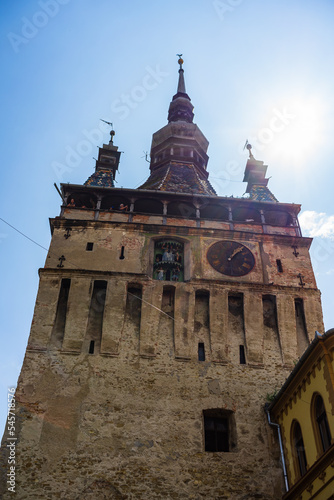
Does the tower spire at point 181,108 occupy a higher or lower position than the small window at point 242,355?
higher

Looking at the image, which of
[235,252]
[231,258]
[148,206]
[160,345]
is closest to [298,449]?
[160,345]

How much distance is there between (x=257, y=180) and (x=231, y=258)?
742 centimetres

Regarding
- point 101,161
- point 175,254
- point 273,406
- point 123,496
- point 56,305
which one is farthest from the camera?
point 101,161

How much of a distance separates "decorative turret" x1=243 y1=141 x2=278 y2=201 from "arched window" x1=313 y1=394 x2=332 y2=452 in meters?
12.7

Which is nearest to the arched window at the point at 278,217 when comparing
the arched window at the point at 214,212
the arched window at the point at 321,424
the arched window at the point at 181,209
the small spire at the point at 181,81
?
the arched window at the point at 214,212

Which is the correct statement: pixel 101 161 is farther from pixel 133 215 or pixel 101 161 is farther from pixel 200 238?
pixel 200 238

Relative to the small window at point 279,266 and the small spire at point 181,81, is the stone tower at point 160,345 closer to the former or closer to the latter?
the small window at point 279,266

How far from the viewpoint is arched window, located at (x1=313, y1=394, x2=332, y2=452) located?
37.7 ft

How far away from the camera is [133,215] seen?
20.8 metres

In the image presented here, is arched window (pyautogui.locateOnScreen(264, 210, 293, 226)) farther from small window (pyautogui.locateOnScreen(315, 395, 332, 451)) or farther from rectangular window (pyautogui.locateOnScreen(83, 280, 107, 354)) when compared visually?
small window (pyautogui.locateOnScreen(315, 395, 332, 451))

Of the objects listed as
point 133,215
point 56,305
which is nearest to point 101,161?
point 133,215

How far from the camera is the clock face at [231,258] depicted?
19.2 meters

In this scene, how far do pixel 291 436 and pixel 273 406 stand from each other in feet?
4.65

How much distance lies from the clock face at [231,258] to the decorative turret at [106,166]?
6419 mm
